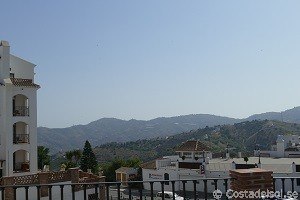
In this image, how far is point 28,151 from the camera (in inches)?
1004

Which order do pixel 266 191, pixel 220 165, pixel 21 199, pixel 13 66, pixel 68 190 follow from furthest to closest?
pixel 220 165
pixel 13 66
pixel 68 190
pixel 21 199
pixel 266 191

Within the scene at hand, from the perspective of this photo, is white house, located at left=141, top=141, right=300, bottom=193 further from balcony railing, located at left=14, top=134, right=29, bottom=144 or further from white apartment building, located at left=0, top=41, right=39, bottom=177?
balcony railing, located at left=14, top=134, right=29, bottom=144

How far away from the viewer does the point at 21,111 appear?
83.9 ft

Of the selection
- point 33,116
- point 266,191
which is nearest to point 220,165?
point 33,116

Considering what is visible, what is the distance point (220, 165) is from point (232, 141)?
85046mm

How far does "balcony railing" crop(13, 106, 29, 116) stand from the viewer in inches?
997

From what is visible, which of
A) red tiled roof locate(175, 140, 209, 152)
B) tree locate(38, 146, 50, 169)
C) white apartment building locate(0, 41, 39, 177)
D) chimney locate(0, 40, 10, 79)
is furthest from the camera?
red tiled roof locate(175, 140, 209, 152)

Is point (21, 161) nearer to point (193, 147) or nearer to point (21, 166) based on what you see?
point (21, 166)

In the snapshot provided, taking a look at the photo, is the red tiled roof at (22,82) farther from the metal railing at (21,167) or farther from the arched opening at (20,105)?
the metal railing at (21,167)

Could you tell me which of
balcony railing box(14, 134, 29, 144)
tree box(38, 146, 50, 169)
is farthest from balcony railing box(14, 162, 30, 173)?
A: tree box(38, 146, 50, 169)

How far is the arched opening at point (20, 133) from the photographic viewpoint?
2531cm

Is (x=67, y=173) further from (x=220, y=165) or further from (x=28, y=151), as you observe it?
(x=220, y=165)

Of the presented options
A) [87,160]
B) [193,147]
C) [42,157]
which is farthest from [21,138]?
[87,160]

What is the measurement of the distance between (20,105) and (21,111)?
76cm
